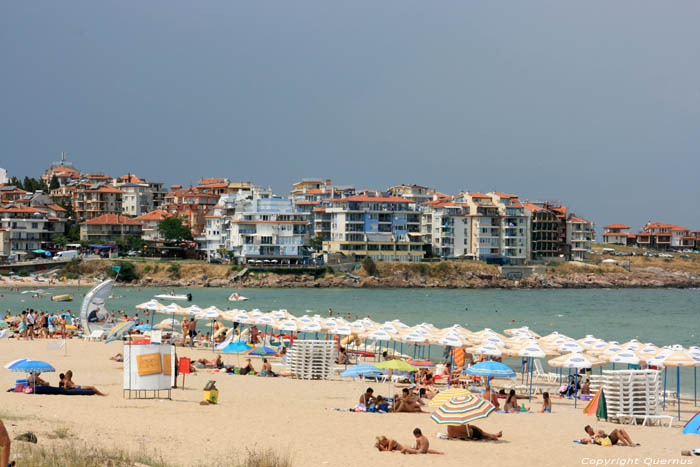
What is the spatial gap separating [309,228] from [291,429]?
3591 inches

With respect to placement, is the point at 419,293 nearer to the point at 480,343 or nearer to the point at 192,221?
the point at 192,221

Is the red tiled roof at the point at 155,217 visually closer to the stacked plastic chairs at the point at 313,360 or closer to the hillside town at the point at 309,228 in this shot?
the hillside town at the point at 309,228

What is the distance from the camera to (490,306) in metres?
66.9

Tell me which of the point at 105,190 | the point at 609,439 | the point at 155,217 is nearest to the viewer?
the point at 609,439

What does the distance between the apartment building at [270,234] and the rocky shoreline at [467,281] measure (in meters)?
4.06

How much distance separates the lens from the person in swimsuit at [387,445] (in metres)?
13.0

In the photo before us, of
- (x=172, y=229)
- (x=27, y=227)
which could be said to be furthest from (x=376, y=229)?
(x=27, y=227)

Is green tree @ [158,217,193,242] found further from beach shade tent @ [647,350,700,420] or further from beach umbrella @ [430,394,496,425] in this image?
beach umbrella @ [430,394,496,425]

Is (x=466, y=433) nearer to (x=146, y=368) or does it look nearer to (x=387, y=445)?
(x=387, y=445)

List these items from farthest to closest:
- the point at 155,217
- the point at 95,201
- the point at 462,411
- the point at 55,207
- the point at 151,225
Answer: the point at 95,201 → the point at 55,207 → the point at 155,217 → the point at 151,225 → the point at 462,411

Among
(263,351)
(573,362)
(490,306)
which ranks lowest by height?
(490,306)

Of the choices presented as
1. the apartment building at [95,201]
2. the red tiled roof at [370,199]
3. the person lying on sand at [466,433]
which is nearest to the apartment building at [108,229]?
the apartment building at [95,201]

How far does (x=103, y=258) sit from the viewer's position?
299ft

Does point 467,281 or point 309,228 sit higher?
point 309,228
